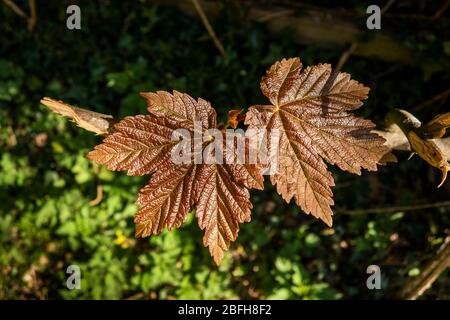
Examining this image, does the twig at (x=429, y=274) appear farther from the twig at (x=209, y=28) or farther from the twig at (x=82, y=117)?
the twig at (x=209, y=28)

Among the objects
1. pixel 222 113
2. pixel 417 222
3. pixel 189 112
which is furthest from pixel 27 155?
pixel 417 222

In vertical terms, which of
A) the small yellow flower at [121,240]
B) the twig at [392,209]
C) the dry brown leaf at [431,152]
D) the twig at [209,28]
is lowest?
the small yellow flower at [121,240]

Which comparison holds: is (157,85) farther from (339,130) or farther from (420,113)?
(339,130)

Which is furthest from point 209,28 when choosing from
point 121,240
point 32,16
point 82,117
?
point 82,117

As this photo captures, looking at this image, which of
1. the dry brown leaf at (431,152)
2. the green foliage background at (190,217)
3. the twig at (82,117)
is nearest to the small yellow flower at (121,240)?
the green foliage background at (190,217)

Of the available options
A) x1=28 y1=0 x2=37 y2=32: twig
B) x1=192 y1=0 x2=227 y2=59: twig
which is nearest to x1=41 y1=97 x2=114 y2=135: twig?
x1=192 y1=0 x2=227 y2=59: twig

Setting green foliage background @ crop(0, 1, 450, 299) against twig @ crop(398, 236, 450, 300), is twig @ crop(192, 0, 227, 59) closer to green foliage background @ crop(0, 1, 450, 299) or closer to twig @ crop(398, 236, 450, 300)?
green foliage background @ crop(0, 1, 450, 299)
